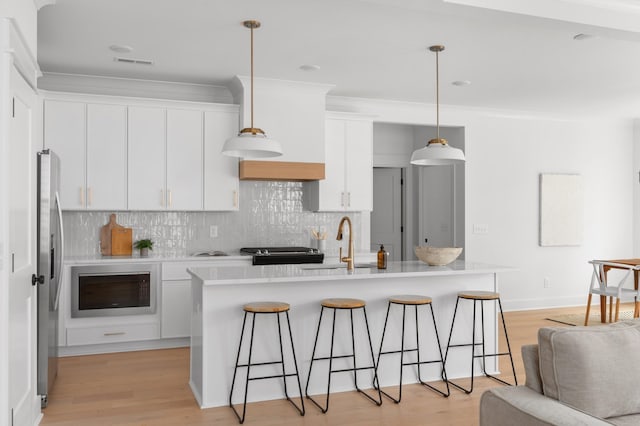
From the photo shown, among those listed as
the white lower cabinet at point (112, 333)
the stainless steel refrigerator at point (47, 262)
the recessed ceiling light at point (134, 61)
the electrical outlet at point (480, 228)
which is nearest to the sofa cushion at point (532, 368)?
the stainless steel refrigerator at point (47, 262)

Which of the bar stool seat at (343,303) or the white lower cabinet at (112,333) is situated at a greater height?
the bar stool seat at (343,303)

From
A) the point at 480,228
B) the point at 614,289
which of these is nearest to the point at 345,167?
the point at 480,228

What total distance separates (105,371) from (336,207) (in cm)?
294

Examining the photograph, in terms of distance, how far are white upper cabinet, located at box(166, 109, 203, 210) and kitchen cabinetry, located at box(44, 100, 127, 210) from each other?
0.45 metres

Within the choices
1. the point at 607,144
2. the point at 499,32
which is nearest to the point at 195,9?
the point at 499,32

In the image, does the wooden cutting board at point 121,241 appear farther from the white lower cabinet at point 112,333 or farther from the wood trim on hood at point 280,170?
the wood trim on hood at point 280,170

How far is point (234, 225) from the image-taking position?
620cm

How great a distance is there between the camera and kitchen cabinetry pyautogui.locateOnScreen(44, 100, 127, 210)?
525 cm

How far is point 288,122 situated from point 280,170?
52 centimetres

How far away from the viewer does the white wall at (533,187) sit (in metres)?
7.27

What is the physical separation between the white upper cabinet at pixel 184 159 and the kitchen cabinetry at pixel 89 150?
0.45 meters

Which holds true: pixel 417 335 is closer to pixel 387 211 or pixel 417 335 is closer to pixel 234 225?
pixel 234 225

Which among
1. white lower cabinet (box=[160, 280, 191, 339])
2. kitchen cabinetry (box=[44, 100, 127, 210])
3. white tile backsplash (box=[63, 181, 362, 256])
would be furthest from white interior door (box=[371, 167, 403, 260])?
kitchen cabinetry (box=[44, 100, 127, 210])

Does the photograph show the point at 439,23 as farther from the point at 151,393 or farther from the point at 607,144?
the point at 607,144
